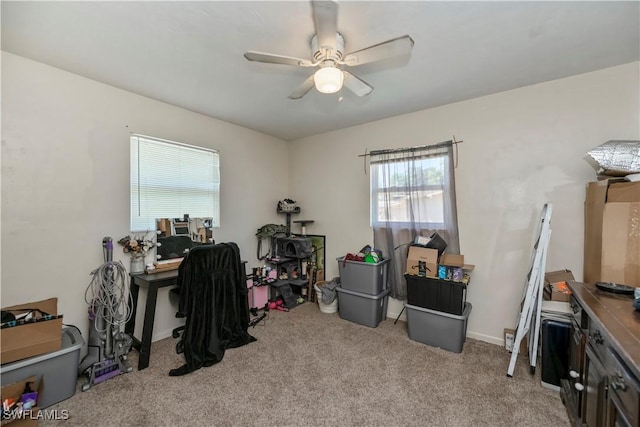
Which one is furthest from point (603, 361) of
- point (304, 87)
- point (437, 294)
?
point (304, 87)

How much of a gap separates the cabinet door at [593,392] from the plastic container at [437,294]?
101 centimetres

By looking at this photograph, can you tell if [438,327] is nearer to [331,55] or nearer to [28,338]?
[331,55]

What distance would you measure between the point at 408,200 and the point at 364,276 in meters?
1.03

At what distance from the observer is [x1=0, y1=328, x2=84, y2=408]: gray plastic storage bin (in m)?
1.64

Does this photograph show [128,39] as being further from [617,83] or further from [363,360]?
[617,83]

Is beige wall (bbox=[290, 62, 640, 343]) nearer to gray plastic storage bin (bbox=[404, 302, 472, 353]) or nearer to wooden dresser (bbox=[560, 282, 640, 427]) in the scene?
gray plastic storage bin (bbox=[404, 302, 472, 353])

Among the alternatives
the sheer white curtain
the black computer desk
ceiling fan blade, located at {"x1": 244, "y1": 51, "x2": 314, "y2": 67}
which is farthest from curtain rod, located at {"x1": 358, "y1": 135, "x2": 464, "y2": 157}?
the black computer desk

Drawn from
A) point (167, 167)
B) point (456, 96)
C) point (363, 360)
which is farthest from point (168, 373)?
point (456, 96)

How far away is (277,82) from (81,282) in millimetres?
2448

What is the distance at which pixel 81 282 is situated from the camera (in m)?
2.27

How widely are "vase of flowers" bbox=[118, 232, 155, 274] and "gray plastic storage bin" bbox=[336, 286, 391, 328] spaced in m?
2.14

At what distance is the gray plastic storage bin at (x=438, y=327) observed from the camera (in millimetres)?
2455

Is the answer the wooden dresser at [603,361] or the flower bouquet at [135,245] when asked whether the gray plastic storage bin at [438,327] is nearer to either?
the wooden dresser at [603,361]

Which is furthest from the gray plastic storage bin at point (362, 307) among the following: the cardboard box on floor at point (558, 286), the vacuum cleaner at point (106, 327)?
the vacuum cleaner at point (106, 327)
